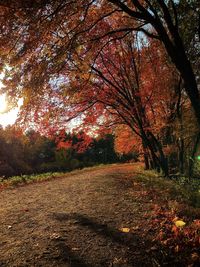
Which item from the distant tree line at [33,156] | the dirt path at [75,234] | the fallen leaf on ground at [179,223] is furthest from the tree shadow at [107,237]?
the distant tree line at [33,156]

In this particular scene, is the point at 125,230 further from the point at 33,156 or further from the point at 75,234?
the point at 33,156

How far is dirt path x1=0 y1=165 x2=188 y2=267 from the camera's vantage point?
4.14 metres

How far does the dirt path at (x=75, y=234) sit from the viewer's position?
13.6 ft

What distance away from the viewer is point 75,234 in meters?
5.17

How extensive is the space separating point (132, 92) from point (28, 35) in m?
8.66

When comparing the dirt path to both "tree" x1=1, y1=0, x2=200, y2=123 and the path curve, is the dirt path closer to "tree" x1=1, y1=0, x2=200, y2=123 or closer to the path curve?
the path curve

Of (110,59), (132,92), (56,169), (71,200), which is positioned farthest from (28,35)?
(56,169)

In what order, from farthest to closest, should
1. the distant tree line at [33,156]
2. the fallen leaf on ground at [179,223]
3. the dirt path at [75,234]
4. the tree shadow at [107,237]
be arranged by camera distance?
the distant tree line at [33,156], the fallen leaf on ground at [179,223], the tree shadow at [107,237], the dirt path at [75,234]

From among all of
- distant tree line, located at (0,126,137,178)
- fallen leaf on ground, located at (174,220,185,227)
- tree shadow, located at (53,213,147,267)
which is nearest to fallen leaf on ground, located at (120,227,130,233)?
tree shadow, located at (53,213,147,267)

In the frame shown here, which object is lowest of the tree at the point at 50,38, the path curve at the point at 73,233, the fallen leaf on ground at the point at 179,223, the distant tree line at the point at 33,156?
the path curve at the point at 73,233

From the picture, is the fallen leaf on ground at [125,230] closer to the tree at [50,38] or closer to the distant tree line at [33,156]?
the tree at [50,38]

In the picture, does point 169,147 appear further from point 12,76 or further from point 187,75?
point 12,76

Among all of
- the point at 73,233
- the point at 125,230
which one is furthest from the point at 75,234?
Answer: the point at 125,230

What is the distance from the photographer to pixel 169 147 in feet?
55.9
